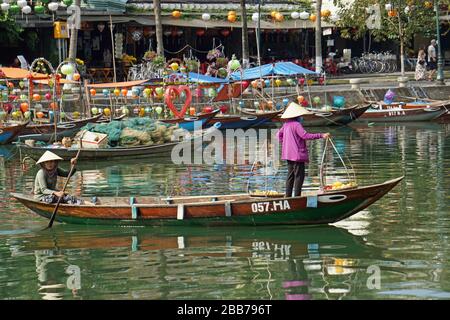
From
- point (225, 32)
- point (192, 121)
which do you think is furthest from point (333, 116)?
point (225, 32)

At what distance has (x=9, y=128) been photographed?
28328 mm

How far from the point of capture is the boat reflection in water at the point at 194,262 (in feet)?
39.2

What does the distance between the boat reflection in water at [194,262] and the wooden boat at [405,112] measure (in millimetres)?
18527

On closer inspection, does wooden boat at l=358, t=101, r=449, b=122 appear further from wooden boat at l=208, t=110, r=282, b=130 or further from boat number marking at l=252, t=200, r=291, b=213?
boat number marking at l=252, t=200, r=291, b=213

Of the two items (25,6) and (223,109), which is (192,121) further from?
(25,6)

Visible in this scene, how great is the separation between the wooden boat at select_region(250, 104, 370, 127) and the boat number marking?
17.5m

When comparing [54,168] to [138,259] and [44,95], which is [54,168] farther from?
[44,95]

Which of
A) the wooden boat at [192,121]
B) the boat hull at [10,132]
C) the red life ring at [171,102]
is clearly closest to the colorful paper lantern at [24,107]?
the boat hull at [10,132]

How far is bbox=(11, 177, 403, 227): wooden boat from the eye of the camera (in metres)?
14.6

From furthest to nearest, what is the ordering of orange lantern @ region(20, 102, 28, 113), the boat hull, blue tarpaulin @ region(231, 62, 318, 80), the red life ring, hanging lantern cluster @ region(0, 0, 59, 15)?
hanging lantern cluster @ region(0, 0, 59, 15), blue tarpaulin @ region(231, 62, 318, 80), the red life ring, orange lantern @ region(20, 102, 28, 113), the boat hull

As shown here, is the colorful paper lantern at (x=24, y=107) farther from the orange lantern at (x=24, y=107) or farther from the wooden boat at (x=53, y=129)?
the wooden boat at (x=53, y=129)

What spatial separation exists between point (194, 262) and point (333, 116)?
19617 mm

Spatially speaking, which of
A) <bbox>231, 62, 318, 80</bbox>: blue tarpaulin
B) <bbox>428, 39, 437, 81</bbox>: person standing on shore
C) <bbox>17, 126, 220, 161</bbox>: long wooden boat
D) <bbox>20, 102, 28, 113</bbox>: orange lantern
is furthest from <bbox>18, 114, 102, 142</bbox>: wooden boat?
<bbox>428, 39, 437, 81</bbox>: person standing on shore

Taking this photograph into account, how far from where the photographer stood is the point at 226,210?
15.0m
